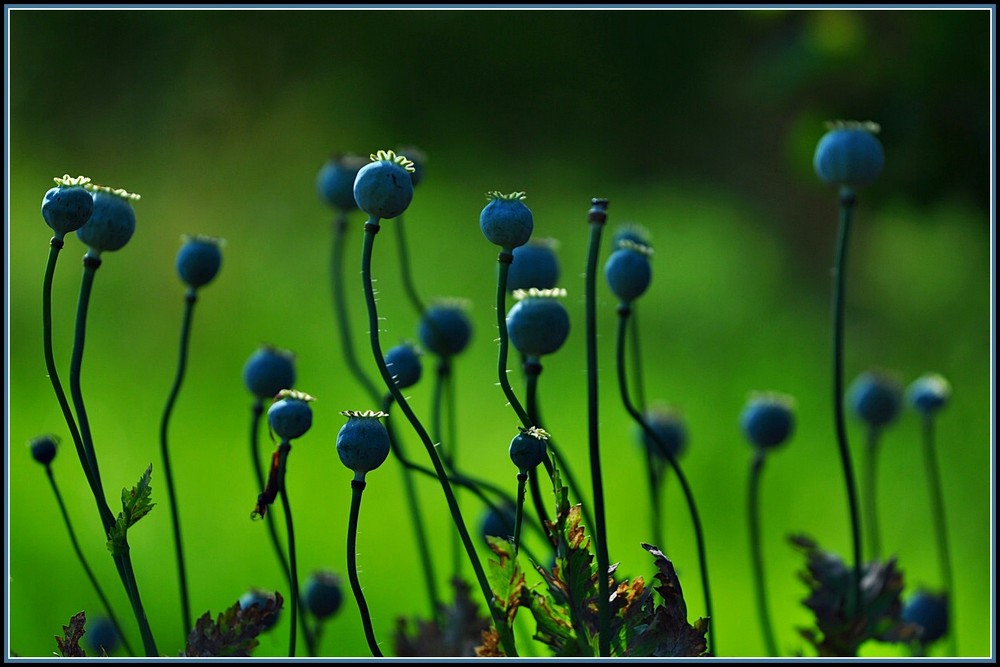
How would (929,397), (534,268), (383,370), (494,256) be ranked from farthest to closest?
(494,256) → (929,397) → (534,268) → (383,370)

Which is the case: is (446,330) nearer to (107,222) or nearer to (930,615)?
(107,222)

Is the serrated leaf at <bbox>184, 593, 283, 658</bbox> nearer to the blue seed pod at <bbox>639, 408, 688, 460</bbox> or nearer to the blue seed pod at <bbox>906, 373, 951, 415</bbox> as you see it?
the blue seed pod at <bbox>639, 408, 688, 460</bbox>

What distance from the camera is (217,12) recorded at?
194cm

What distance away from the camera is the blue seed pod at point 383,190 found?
1.16ft

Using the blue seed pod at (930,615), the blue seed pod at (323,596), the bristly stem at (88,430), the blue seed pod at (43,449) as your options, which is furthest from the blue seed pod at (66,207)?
the blue seed pod at (930,615)

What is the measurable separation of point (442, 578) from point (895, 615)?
0.47 metres

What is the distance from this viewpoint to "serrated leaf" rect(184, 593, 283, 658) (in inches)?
15.8

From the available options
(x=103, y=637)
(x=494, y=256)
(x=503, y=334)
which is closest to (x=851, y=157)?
(x=503, y=334)

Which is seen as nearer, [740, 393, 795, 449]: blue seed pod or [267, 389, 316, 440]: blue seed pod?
[267, 389, 316, 440]: blue seed pod

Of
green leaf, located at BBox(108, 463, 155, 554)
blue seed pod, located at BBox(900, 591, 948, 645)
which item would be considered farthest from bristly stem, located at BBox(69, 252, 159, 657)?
blue seed pod, located at BBox(900, 591, 948, 645)

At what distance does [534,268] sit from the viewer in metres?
0.47

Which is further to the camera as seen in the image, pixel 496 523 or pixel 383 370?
pixel 496 523

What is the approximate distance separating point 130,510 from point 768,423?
0.32m

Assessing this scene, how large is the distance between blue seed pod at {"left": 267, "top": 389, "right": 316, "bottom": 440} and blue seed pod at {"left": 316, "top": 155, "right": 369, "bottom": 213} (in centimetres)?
17
